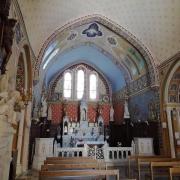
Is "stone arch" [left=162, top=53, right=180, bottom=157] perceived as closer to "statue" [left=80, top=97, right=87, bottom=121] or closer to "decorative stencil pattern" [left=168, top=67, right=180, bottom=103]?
"decorative stencil pattern" [left=168, top=67, right=180, bottom=103]

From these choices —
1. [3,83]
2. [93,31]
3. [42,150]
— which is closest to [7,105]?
[3,83]

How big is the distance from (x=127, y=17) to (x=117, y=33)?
1231 millimetres

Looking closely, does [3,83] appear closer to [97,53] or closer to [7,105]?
[7,105]

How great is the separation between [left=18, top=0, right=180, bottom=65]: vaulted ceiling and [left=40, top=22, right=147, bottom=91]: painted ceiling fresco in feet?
3.15

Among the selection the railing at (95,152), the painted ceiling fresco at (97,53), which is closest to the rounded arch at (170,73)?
the painted ceiling fresco at (97,53)

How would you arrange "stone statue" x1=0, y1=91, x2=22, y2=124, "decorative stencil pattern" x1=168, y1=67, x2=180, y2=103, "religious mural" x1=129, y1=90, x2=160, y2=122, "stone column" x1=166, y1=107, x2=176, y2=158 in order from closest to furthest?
"stone statue" x1=0, y1=91, x2=22, y2=124, "stone column" x1=166, y1=107, x2=176, y2=158, "decorative stencil pattern" x1=168, y1=67, x2=180, y2=103, "religious mural" x1=129, y1=90, x2=160, y2=122

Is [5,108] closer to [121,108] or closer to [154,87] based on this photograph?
[154,87]

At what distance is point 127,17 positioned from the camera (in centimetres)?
1057

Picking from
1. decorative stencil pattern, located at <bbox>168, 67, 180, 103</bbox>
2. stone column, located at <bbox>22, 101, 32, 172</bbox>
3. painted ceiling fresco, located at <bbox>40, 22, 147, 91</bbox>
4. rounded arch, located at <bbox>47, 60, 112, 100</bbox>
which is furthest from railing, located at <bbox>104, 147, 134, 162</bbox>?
rounded arch, located at <bbox>47, 60, 112, 100</bbox>

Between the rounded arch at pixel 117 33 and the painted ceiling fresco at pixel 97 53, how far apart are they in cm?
42

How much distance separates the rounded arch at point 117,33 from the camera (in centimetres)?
1064

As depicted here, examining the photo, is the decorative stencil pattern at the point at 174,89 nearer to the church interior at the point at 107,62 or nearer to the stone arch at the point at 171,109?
the church interior at the point at 107,62

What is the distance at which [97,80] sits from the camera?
60.2ft

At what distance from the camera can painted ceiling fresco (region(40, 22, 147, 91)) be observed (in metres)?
12.2
